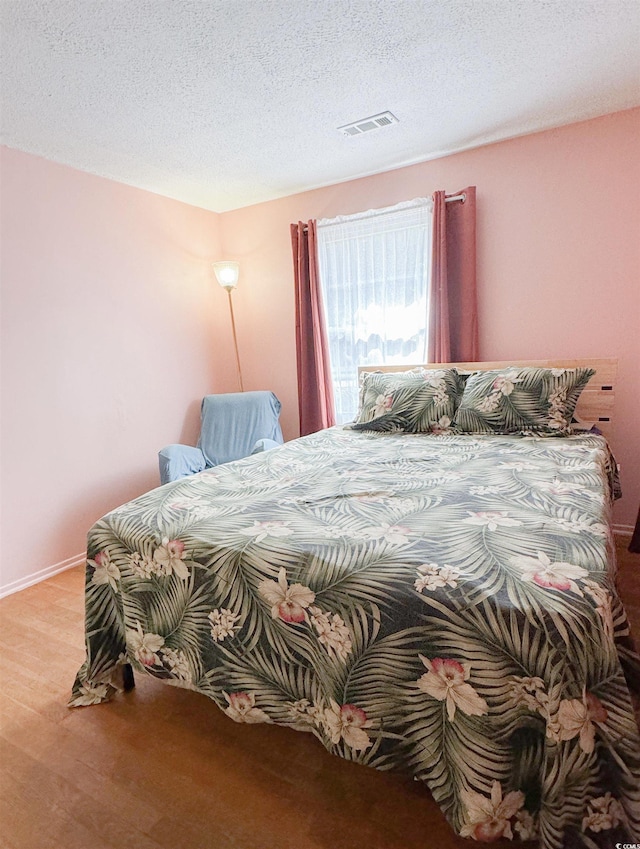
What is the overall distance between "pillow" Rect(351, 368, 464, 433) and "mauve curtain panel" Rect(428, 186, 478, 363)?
35 cm

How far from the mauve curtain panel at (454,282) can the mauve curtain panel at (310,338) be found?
87 cm

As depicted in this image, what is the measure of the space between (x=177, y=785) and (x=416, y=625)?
91cm

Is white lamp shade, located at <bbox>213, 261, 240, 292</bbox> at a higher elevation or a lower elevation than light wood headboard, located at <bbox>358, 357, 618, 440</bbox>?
higher

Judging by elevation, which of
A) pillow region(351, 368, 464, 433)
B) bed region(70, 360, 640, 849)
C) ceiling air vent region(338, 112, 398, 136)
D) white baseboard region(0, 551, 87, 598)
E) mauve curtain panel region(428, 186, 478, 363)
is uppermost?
ceiling air vent region(338, 112, 398, 136)

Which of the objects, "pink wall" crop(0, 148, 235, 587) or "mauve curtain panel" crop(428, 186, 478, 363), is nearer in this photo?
"pink wall" crop(0, 148, 235, 587)

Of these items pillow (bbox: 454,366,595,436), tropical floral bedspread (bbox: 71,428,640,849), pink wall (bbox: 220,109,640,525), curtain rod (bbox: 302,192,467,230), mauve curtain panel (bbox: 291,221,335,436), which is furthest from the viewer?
mauve curtain panel (bbox: 291,221,335,436)

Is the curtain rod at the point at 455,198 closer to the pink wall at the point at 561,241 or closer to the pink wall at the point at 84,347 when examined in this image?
the pink wall at the point at 561,241

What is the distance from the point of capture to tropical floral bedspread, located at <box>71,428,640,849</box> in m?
0.83

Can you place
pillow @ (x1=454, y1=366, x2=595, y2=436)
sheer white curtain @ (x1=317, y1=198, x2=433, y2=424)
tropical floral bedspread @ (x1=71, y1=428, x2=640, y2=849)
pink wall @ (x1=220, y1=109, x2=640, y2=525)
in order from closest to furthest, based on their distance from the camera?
tropical floral bedspread @ (x1=71, y1=428, x2=640, y2=849)
pillow @ (x1=454, y1=366, x2=595, y2=436)
pink wall @ (x1=220, y1=109, x2=640, y2=525)
sheer white curtain @ (x1=317, y1=198, x2=433, y2=424)

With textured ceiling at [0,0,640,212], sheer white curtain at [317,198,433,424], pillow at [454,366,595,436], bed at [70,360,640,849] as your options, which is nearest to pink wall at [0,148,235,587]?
textured ceiling at [0,0,640,212]

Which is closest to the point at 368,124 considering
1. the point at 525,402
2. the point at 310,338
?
the point at 310,338

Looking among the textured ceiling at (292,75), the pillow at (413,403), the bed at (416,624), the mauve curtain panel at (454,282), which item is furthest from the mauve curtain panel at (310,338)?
the bed at (416,624)

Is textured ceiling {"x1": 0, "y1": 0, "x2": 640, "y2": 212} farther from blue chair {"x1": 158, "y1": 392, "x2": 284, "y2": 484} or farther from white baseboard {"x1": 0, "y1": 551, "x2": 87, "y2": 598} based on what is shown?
white baseboard {"x1": 0, "y1": 551, "x2": 87, "y2": 598}

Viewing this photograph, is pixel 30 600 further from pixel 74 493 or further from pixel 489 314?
pixel 489 314
